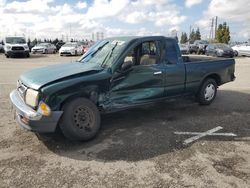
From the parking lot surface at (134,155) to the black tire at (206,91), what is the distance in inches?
31.9

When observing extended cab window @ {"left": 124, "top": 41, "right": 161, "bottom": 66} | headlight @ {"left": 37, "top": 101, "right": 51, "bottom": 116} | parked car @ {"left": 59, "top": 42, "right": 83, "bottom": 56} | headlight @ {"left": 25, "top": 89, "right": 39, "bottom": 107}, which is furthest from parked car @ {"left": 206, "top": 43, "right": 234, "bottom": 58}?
headlight @ {"left": 37, "top": 101, "right": 51, "bottom": 116}

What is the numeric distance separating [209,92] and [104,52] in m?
3.12

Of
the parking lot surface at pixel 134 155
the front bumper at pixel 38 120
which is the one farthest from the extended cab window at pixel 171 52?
the front bumper at pixel 38 120

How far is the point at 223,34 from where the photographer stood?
53.5 m

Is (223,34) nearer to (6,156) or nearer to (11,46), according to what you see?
(11,46)

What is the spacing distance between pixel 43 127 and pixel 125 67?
1.81 meters

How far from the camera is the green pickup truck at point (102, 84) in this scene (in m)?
4.32

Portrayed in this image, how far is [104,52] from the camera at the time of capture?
5.51m

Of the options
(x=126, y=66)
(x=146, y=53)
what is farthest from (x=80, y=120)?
(x=146, y=53)

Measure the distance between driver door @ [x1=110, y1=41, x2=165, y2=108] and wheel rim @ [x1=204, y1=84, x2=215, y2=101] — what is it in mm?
1762

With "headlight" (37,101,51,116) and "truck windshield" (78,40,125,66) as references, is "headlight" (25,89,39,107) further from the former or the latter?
"truck windshield" (78,40,125,66)

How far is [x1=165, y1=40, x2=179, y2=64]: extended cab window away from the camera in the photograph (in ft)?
19.4

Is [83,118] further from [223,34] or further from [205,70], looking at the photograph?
[223,34]

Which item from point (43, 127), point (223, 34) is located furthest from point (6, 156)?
point (223, 34)
